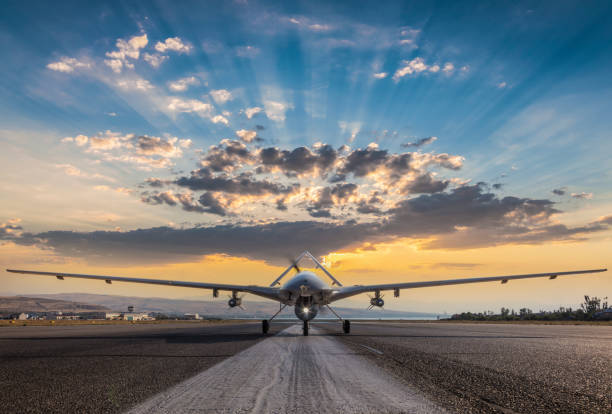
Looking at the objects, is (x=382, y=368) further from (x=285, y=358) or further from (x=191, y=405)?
(x=191, y=405)

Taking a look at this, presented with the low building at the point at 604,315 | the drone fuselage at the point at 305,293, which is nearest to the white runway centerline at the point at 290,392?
the drone fuselage at the point at 305,293

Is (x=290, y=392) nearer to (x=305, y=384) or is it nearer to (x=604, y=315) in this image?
(x=305, y=384)

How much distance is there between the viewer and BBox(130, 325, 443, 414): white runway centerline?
4691mm

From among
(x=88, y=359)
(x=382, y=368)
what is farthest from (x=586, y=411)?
(x=88, y=359)

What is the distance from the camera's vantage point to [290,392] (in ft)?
18.6

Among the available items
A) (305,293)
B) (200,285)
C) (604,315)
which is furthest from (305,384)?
(604,315)

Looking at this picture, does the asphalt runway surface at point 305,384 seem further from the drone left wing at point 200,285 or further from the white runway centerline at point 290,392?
the drone left wing at point 200,285

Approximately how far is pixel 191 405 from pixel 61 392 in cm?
248

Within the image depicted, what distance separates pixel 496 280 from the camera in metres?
24.5

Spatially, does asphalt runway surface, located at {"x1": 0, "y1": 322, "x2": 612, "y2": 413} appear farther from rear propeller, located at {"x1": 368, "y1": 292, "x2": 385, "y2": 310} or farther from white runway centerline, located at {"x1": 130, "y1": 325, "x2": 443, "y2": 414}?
rear propeller, located at {"x1": 368, "y1": 292, "x2": 385, "y2": 310}

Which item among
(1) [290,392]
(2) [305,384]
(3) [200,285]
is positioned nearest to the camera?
(1) [290,392]

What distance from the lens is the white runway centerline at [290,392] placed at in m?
4.69

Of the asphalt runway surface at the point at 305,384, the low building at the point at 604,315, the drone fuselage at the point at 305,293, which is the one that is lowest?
the low building at the point at 604,315

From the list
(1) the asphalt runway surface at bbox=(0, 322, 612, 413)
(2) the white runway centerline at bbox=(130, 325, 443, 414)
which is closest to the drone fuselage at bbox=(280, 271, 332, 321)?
(1) the asphalt runway surface at bbox=(0, 322, 612, 413)
